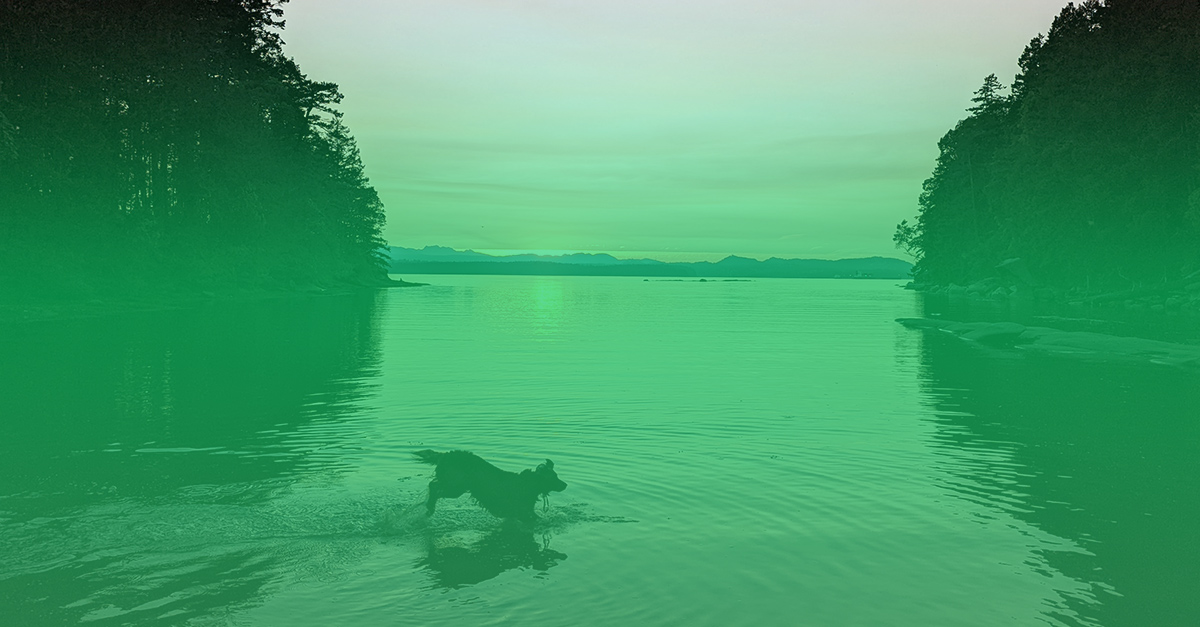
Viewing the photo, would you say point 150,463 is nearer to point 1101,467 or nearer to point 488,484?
point 488,484

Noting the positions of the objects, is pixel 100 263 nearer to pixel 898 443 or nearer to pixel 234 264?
pixel 234 264

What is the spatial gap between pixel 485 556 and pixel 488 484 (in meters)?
1.10

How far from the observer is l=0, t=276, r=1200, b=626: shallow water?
8781mm

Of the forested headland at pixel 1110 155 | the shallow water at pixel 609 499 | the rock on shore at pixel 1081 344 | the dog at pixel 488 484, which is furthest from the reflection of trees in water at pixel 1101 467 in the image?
the forested headland at pixel 1110 155

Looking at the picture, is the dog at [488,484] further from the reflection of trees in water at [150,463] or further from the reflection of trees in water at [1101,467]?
the reflection of trees in water at [1101,467]

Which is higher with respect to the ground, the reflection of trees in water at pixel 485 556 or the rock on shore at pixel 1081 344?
the rock on shore at pixel 1081 344

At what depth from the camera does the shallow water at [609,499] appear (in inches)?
346

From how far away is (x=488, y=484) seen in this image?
1103 cm

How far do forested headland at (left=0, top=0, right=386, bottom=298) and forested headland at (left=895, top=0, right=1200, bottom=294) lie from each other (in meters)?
59.3

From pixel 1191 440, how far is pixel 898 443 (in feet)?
16.8

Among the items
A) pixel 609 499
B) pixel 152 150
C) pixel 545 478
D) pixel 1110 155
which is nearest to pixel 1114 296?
pixel 1110 155

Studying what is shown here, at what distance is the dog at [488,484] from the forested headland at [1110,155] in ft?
185

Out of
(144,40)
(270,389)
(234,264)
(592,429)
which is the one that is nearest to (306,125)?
(234,264)

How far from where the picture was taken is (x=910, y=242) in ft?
449
